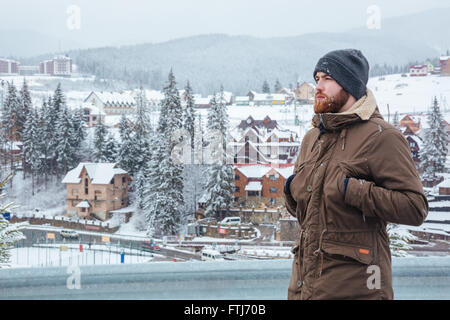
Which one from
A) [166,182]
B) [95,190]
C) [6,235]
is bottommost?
Result: [95,190]

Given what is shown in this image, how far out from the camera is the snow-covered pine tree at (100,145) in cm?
1212

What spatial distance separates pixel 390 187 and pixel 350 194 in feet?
0.31

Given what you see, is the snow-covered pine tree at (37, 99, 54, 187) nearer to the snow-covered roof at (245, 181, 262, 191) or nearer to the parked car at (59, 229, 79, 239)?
the parked car at (59, 229, 79, 239)

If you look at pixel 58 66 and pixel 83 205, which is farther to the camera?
pixel 58 66

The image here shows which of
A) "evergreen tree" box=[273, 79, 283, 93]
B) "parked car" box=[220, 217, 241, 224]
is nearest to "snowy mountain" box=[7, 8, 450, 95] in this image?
"evergreen tree" box=[273, 79, 283, 93]

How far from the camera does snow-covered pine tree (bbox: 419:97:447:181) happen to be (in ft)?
21.6

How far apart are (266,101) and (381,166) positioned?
1238 cm

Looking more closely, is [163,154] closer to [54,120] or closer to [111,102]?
[54,120]

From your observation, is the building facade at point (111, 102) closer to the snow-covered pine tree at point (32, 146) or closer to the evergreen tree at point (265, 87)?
the snow-covered pine tree at point (32, 146)

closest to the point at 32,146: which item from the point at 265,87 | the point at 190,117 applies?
the point at 190,117

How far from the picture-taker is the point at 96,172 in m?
11.5

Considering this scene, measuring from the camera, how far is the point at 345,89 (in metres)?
1.12
